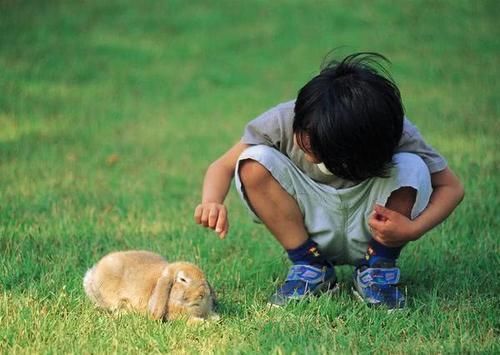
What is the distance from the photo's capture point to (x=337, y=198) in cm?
393

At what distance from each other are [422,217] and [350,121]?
60cm

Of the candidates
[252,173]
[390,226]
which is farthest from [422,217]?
[252,173]

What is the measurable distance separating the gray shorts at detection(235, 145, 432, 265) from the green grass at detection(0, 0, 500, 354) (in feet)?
0.93

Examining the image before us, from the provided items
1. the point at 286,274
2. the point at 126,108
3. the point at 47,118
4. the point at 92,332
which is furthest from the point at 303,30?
the point at 92,332

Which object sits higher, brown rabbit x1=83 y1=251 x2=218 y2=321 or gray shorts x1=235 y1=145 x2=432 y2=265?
gray shorts x1=235 y1=145 x2=432 y2=265

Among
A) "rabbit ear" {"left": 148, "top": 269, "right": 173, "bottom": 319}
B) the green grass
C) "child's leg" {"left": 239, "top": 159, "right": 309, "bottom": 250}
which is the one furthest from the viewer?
"child's leg" {"left": 239, "top": 159, "right": 309, "bottom": 250}

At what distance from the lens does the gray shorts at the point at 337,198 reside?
12.6 ft

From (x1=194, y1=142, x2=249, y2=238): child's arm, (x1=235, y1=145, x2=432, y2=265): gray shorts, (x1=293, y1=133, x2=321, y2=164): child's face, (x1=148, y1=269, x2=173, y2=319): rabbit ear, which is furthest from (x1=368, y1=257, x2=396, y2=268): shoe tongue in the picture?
(x1=148, y1=269, x2=173, y2=319): rabbit ear

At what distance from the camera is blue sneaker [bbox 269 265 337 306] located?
395cm

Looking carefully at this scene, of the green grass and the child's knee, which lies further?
the child's knee

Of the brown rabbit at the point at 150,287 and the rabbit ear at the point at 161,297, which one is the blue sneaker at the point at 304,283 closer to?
the brown rabbit at the point at 150,287

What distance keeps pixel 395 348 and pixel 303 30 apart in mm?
11414

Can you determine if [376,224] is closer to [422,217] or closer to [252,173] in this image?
[422,217]

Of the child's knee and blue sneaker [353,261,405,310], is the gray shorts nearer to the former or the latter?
the child's knee
